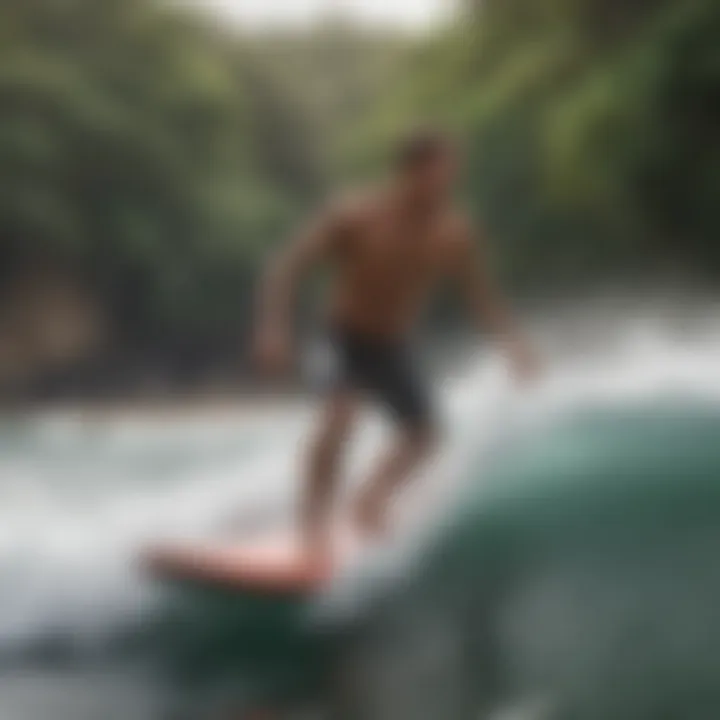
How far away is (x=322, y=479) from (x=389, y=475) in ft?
0.16

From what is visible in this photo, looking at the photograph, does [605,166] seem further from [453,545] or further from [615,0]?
[453,545]

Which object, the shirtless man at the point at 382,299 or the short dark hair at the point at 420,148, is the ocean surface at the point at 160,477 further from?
the short dark hair at the point at 420,148

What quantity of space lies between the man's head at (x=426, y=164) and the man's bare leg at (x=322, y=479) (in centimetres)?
16

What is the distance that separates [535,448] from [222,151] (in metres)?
0.32

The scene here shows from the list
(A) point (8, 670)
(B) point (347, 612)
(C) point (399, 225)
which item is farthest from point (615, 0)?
(A) point (8, 670)

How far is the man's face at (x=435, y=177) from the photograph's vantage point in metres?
0.91

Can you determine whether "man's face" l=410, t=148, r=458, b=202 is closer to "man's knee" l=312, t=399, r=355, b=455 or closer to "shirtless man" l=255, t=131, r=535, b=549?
"shirtless man" l=255, t=131, r=535, b=549

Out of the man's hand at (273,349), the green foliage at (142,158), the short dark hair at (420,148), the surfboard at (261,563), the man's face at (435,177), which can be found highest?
the green foliage at (142,158)

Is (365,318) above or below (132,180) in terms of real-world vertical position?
below

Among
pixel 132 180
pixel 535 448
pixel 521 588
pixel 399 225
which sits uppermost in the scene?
pixel 132 180

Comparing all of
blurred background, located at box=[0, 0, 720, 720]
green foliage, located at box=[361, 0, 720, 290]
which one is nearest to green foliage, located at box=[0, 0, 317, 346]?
blurred background, located at box=[0, 0, 720, 720]

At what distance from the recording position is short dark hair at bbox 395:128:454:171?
2.97 feet

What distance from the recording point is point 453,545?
95cm

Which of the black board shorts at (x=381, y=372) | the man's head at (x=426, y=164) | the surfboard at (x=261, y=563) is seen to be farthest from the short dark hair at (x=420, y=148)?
the surfboard at (x=261, y=563)
